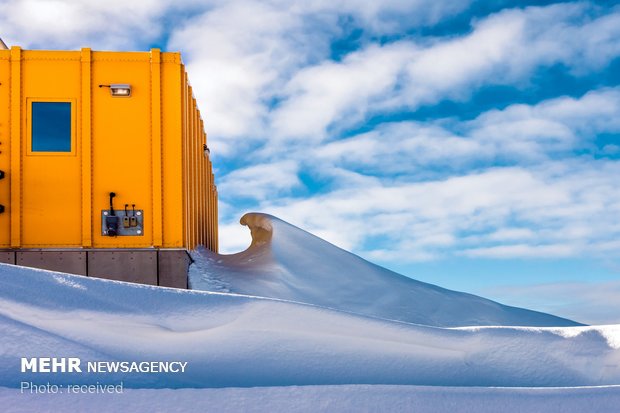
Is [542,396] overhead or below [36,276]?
below

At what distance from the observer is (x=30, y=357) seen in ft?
14.8

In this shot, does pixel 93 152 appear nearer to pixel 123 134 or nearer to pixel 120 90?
pixel 123 134

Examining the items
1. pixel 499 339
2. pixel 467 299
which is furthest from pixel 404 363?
pixel 467 299

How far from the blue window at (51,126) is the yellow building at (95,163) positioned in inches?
Answer: 0.6

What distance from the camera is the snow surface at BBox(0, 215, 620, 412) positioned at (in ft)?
14.4

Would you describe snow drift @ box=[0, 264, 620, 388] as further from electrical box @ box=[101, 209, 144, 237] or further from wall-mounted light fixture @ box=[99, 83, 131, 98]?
wall-mounted light fixture @ box=[99, 83, 131, 98]

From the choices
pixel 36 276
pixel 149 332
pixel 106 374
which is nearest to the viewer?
pixel 106 374

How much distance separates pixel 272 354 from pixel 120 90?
701 centimetres

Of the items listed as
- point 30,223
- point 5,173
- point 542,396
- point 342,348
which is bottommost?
point 542,396

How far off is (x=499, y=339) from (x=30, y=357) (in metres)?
3.10

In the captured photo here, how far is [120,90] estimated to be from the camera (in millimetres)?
10828

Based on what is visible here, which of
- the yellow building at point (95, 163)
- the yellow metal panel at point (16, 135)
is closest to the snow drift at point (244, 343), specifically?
the yellow building at point (95, 163)

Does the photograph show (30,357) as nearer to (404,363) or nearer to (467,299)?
(404,363)

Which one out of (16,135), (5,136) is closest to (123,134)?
(16,135)
